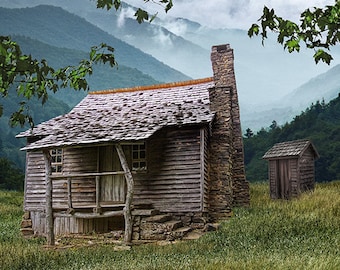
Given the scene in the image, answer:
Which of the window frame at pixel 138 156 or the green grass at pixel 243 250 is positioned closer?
the green grass at pixel 243 250

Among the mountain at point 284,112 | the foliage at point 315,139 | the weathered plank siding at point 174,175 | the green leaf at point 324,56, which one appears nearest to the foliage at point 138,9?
the green leaf at point 324,56

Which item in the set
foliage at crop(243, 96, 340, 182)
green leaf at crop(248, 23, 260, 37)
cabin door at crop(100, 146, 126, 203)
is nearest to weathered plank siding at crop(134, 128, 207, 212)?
cabin door at crop(100, 146, 126, 203)

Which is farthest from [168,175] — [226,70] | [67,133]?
[226,70]

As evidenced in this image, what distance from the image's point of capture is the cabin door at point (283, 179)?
78.2 ft

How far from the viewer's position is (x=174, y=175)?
17.6 metres

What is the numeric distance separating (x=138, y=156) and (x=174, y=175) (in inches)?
71.1

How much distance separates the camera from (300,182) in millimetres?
23484

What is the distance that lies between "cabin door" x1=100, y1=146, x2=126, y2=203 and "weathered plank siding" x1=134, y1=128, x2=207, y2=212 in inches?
31.3

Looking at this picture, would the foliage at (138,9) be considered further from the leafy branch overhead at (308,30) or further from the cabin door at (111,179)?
the cabin door at (111,179)

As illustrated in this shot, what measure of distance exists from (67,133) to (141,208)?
4.16 metres

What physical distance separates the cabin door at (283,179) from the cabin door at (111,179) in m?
9.65

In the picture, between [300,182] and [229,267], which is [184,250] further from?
[300,182]

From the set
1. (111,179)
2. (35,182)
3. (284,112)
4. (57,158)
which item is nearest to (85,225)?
(111,179)

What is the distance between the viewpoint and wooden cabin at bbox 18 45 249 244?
16.4m
